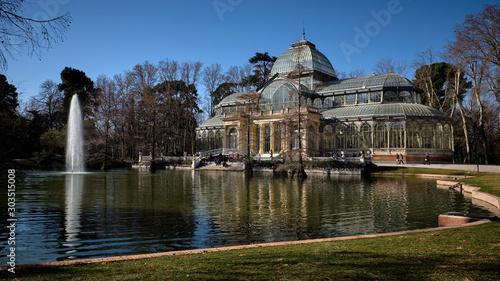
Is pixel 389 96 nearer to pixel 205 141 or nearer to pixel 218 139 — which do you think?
pixel 218 139

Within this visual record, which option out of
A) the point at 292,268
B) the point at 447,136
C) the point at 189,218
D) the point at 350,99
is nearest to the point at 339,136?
the point at 350,99

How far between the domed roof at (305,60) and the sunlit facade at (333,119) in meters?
0.17

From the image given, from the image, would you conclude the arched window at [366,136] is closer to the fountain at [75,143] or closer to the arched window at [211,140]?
the arched window at [211,140]

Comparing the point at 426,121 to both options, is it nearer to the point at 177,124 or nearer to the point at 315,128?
the point at 315,128

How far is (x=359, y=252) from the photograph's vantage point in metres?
6.28

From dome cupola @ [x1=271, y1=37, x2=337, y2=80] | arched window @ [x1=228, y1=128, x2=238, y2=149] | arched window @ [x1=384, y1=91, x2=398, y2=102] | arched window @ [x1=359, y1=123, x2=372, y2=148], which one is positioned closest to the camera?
arched window @ [x1=359, y1=123, x2=372, y2=148]

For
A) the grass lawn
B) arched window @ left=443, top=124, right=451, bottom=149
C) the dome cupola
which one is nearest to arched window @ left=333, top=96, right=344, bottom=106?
the dome cupola

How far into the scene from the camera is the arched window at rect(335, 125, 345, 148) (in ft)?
152

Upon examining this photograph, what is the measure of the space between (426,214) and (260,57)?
6103cm

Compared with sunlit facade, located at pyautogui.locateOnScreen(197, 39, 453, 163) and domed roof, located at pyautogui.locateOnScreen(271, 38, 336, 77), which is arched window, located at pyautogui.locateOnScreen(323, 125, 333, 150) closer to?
sunlit facade, located at pyautogui.locateOnScreen(197, 39, 453, 163)

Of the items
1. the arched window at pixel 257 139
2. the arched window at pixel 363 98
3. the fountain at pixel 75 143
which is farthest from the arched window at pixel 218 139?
the arched window at pixel 363 98

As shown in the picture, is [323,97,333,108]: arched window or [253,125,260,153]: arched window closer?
[253,125,260,153]: arched window

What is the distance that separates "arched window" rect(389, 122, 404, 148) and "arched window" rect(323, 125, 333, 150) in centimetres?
812

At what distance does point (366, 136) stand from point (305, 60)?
1791cm
